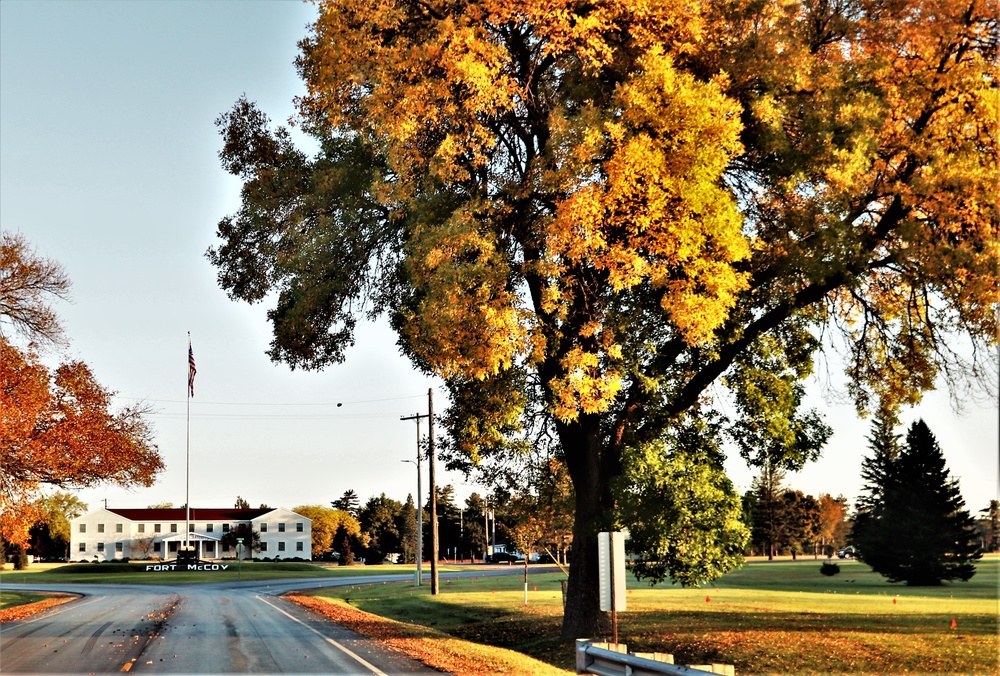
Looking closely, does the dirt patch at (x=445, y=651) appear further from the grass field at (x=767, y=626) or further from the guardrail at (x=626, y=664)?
the guardrail at (x=626, y=664)

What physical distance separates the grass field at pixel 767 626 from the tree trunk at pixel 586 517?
679 mm

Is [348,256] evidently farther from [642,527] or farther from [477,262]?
[642,527]

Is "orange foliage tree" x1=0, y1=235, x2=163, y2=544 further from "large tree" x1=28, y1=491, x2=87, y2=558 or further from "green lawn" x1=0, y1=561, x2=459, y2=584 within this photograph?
"large tree" x1=28, y1=491, x2=87, y2=558

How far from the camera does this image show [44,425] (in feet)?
112

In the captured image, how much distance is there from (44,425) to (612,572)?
2654 cm

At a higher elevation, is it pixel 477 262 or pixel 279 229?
pixel 279 229

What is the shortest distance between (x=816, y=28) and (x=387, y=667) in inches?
563

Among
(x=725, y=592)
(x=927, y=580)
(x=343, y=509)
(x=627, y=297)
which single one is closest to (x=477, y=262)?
(x=627, y=297)

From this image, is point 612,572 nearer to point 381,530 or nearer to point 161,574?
point 161,574

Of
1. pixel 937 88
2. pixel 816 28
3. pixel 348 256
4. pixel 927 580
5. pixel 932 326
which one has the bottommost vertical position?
pixel 927 580

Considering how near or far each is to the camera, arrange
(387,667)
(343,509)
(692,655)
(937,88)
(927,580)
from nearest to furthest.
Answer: (387,667)
(937,88)
(692,655)
(927,580)
(343,509)

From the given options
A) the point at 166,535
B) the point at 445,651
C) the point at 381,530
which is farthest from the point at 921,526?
the point at 166,535

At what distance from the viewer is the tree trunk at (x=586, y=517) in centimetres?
2169

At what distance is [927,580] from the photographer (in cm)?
5625
